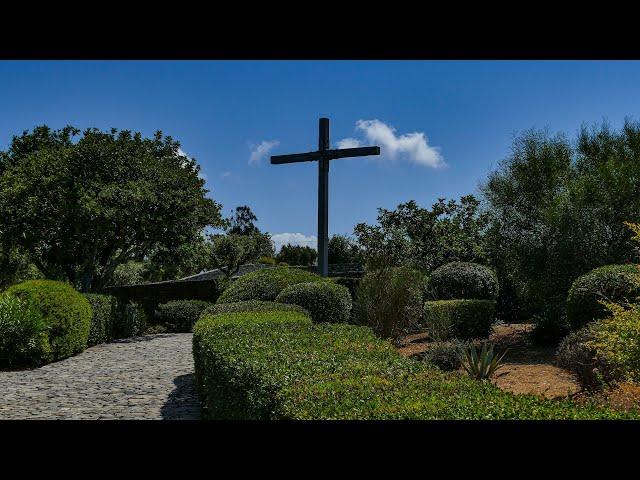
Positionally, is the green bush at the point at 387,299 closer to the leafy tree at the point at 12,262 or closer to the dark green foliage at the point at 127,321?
the dark green foliage at the point at 127,321

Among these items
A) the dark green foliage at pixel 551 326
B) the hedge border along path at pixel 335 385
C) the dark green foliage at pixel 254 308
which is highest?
the dark green foliage at pixel 254 308

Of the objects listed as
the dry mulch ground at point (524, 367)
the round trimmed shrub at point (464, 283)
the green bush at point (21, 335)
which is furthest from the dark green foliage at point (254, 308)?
the round trimmed shrub at point (464, 283)

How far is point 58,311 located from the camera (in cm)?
1167

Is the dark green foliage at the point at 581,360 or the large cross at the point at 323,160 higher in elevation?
the large cross at the point at 323,160

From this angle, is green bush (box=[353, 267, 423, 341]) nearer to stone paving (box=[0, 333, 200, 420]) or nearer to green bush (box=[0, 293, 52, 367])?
stone paving (box=[0, 333, 200, 420])

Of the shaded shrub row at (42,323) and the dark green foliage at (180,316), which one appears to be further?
the dark green foliage at (180,316)

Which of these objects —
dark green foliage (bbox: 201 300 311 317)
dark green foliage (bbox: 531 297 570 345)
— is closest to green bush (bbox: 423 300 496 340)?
dark green foliage (bbox: 531 297 570 345)

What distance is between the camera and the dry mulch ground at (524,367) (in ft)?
25.9

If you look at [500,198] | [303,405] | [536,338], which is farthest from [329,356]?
[500,198]

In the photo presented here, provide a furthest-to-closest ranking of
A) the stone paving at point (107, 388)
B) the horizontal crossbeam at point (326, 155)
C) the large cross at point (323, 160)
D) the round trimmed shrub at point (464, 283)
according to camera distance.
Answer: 1. the large cross at point (323, 160)
2. the horizontal crossbeam at point (326, 155)
3. the round trimmed shrub at point (464, 283)
4. the stone paving at point (107, 388)

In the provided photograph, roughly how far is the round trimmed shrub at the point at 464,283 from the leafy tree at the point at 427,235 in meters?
4.25
